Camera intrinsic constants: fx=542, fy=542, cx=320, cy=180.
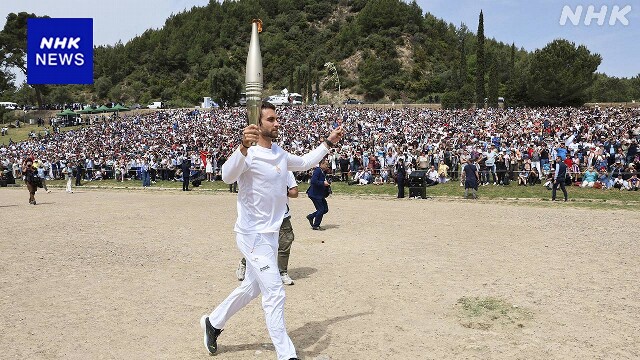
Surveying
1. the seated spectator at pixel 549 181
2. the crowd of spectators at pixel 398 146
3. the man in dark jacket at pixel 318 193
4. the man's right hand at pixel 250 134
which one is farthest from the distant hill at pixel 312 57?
the man's right hand at pixel 250 134

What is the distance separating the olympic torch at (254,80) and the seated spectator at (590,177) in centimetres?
1936

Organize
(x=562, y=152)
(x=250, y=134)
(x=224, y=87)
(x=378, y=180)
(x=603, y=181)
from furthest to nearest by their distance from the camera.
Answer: (x=224, y=87) < (x=378, y=180) < (x=562, y=152) < (x=603, y=181) < (x=250, y=134)

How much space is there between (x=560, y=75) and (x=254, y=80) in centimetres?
7263

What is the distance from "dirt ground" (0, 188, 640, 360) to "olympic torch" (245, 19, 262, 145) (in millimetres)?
2326

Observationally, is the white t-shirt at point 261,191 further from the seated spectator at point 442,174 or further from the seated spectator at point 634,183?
the seated spectator at point 442,174

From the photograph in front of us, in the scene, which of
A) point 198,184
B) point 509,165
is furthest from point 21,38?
point 509,165

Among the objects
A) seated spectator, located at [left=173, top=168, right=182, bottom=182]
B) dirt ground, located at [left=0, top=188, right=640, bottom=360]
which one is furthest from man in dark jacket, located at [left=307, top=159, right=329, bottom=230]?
seated spectator, located at [left=173, top=168, right=182, bottom=182]

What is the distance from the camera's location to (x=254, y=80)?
15.8 ft

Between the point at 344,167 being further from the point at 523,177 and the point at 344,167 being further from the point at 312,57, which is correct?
the point at 312,57

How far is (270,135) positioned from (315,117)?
42.6 metres

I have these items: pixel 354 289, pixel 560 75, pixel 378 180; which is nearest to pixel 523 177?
pixel 378 180

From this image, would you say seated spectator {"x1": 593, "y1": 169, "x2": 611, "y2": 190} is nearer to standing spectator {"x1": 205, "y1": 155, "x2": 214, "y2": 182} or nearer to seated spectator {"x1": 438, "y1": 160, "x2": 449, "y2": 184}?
seated spectator {"x1": 438, "y1": 160, "x2": 449, "y2": 184}

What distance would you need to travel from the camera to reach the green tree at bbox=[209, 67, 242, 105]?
83.4 metres

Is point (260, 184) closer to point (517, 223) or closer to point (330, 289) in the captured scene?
point (330, 289)
